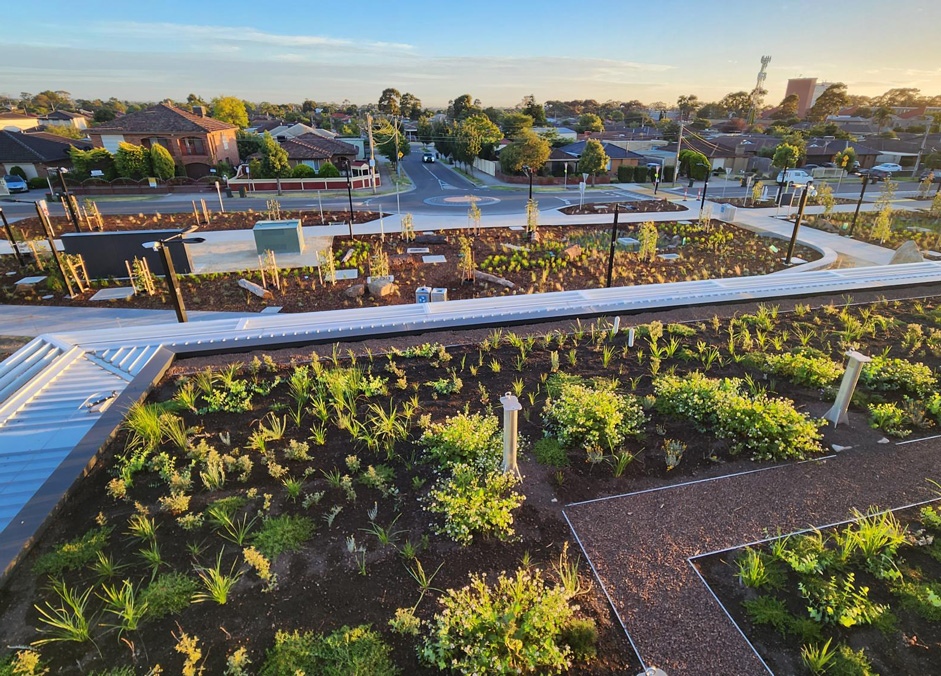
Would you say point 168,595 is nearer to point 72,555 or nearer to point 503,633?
point 72,555

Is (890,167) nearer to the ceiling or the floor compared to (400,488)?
nearer to the floor

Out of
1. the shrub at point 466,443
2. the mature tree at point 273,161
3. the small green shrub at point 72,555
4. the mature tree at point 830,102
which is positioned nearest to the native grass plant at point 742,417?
the shrub at point 466,443

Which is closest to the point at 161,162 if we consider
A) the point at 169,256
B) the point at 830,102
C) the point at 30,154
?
the point at 30,154

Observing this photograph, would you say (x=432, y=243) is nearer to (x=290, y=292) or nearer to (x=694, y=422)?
(x=290, y=292)

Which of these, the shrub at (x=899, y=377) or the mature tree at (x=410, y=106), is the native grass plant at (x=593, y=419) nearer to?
the shrub at (x=899, y=377)

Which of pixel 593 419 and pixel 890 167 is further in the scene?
→ pixel 890 167

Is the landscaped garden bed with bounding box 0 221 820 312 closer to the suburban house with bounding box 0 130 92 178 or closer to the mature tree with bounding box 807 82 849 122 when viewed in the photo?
the suburban house with bounding box 0 130 92 178

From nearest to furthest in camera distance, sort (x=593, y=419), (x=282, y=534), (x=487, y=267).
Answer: (x=282, y=534)
(x=593, y=419)
(x=487, y=267)
